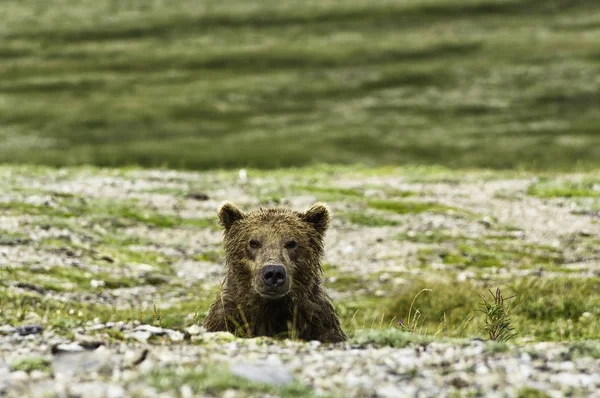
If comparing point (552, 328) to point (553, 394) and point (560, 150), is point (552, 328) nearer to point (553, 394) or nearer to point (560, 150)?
point (553, 394)

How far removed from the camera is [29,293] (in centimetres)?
1656

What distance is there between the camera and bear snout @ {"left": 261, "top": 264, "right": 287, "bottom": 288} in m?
11.2

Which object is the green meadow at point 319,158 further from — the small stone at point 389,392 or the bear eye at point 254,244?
the bear eye at point 254,244

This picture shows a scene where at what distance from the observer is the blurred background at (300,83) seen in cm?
7762

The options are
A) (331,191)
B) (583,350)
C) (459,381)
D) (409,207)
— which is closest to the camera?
(459,381)

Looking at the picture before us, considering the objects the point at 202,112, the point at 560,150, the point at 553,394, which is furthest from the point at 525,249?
the point at 202,112

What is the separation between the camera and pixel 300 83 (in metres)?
107

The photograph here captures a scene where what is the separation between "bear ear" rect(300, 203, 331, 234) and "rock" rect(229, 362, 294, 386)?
486 centimetres

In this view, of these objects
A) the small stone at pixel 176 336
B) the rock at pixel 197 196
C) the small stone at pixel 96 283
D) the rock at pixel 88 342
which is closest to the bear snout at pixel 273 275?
the small stone at pixel 176 336

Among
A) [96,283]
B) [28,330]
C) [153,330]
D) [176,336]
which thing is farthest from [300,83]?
[176,336]

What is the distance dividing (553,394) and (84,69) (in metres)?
115

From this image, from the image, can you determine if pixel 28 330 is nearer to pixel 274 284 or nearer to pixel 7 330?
pixel 7 330

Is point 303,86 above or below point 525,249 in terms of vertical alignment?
above

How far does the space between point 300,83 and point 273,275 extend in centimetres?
9662
